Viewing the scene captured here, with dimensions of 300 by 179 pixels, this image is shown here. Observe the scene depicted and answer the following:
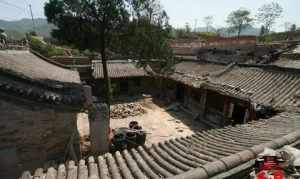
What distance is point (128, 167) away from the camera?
399cm

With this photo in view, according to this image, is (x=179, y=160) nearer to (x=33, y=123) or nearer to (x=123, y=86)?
(x=33, y=123)

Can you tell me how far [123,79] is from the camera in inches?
851

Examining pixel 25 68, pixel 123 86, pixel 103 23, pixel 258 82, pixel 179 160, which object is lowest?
pixel 123 86

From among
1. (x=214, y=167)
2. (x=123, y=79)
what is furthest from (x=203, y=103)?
(x=214, y=167)

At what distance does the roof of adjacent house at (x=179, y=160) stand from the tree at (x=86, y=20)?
8.82 metres

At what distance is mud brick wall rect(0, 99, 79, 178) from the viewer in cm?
655

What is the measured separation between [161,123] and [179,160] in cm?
1072

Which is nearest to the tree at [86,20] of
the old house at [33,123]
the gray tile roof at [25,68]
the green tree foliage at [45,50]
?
the gray tile roof at [25,68]

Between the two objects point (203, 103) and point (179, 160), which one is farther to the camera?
point (203, 103)

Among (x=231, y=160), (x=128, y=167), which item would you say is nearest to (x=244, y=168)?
(x=231, y=160)

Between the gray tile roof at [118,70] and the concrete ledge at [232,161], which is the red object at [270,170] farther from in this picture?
the gray tile roof at [118,70]

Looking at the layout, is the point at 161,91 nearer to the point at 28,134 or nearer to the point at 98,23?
the point at 98,23

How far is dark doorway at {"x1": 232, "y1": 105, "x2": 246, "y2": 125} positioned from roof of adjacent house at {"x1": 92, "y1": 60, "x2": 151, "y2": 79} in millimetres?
10264

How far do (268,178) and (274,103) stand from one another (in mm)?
7559
